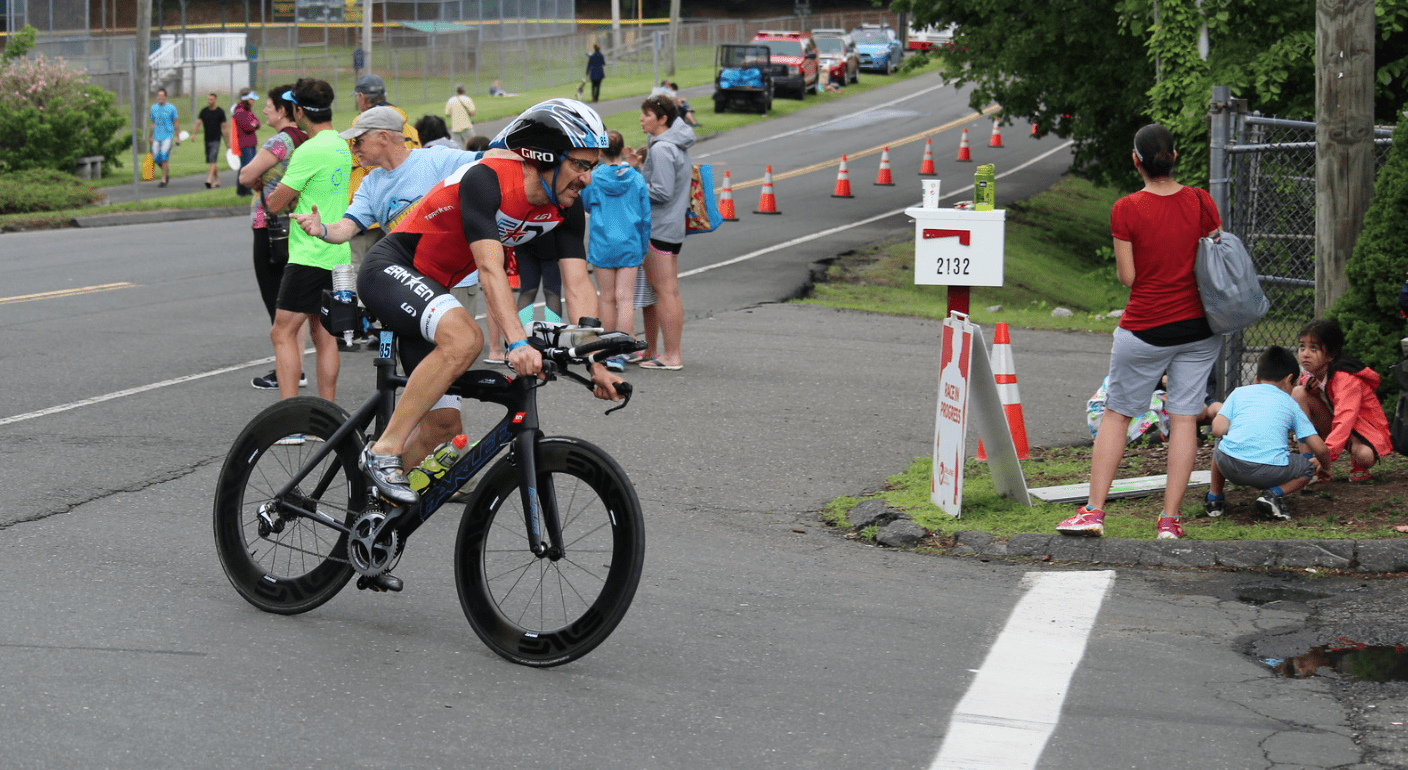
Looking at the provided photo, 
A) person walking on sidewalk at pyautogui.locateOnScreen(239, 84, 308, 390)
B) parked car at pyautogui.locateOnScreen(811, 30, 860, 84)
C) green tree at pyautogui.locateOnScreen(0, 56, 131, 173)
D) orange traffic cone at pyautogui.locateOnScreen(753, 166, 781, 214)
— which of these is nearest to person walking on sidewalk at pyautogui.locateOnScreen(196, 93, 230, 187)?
green tree at pyautogui.locateOnScreen(0, 56, 131, 173)

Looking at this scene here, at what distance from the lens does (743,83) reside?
46.1m

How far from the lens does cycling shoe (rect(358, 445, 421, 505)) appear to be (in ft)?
17.3

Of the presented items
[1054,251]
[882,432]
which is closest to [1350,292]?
[882,432]

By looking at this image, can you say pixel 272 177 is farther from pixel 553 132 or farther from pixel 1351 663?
pixel 1351 663

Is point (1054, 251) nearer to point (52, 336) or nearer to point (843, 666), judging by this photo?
point (52, 336)

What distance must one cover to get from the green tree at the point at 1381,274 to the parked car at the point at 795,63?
4374 centimetres

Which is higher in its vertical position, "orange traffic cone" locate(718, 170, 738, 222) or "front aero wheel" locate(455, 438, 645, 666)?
"orange traffic cone" locate(718, 170, 738, 222)

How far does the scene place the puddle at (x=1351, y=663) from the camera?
17.1 ft

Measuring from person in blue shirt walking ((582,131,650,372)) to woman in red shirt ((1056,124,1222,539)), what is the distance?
4.74m

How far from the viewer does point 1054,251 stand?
25141 millimetres

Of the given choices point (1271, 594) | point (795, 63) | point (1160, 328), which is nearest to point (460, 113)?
point (795, 63)

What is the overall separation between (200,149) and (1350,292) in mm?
34942

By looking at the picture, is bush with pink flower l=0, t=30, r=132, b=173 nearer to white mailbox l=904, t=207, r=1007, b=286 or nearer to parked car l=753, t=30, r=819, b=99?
white mailbox l=904, t=207, r=1007, b=286

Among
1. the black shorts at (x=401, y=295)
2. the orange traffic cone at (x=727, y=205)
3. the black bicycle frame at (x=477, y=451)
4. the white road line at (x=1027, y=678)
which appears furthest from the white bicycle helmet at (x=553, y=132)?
the orange traffic cone at (x=727, y=205)
